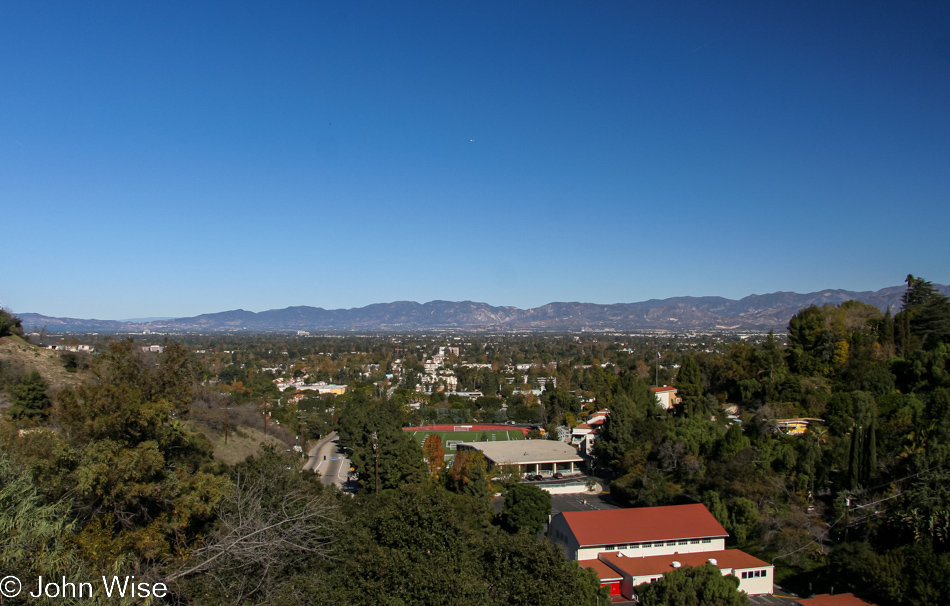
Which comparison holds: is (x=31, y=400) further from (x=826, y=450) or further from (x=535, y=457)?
(x=826, y=450)

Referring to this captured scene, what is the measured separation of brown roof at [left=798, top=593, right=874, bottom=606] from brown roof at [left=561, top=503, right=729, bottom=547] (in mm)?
3351

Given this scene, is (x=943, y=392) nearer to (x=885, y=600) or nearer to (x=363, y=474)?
(x=885, y=600)

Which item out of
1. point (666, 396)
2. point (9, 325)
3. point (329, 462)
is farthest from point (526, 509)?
point (9, 325)

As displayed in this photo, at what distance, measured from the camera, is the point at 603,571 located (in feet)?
45.6

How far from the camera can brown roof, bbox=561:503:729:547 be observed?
1511cm

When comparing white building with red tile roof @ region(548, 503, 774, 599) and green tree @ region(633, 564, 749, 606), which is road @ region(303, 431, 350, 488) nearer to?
white building with red tile roof @ region(548, 503, 774, 599)

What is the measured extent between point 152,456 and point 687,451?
61.7 feet

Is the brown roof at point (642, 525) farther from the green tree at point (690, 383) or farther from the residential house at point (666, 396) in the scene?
the residential house at point (666, 396)

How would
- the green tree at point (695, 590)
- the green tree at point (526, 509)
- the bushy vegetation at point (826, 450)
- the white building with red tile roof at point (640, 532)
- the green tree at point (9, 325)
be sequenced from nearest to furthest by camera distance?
the green tree at point (695, 590) → the bushy vegetation at point (826, 450) → the white building with red tile roof at point (640, 532) → the green tree at point (526, 509) → the green tree at point (9, 325)

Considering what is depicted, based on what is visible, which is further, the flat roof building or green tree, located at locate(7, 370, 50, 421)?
the flat roof building

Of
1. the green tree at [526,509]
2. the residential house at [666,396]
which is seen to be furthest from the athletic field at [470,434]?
the green tree at [526,509]

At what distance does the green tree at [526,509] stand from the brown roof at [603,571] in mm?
1979

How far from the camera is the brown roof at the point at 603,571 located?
44.7ft

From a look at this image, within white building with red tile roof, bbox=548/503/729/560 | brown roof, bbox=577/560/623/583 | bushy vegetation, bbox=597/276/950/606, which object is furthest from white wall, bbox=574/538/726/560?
bushy vegetation, bbox=597/276/950/606
